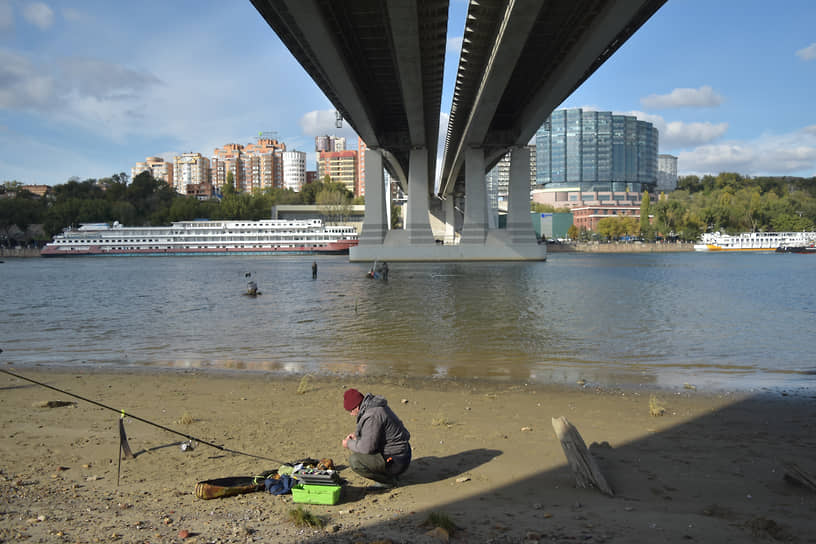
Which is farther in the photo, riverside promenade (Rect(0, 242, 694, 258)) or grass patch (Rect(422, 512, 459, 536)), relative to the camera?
riverside promenade (Rect(0, 242, 694, 258))

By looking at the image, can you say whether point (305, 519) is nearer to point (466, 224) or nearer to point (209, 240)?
point (466, 224)

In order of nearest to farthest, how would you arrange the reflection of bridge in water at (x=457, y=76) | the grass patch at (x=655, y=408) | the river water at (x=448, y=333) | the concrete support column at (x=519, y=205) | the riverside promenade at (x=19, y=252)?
the grass patch at (x=655, y=408) → the river water at (x=448, y=333) → the reflection of bridge in water at (x=457, y=76) → the concrete support column at (x=519, y=205) → the riverside promenade at (x=19, y=252)

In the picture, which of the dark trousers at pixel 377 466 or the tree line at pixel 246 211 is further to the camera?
the tree line at pixel 246 211

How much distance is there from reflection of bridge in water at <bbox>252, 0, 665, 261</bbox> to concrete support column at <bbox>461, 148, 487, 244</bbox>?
0.11 metres

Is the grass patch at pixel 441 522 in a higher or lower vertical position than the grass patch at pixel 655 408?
higher

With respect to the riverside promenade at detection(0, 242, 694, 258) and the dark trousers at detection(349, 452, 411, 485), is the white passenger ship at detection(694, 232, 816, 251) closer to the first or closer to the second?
the riverside promenade at detection(0, 242, 694, 258)

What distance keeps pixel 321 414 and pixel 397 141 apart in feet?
173

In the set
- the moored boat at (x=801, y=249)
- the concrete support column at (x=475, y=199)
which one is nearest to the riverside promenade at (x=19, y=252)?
the concrete support column at (x=475, y=199)

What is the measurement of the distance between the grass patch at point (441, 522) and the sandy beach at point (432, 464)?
43 mm

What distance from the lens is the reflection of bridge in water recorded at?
26.9 meters

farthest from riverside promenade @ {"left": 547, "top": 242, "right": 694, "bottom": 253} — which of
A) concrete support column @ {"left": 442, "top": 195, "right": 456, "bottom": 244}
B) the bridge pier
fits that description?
the bridge pier

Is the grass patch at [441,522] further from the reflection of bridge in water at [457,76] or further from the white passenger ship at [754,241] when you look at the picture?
the white passenger ship at [754,241]

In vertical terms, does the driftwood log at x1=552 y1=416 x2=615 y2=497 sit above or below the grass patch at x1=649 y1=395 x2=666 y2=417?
above

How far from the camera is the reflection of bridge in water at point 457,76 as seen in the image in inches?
1061
